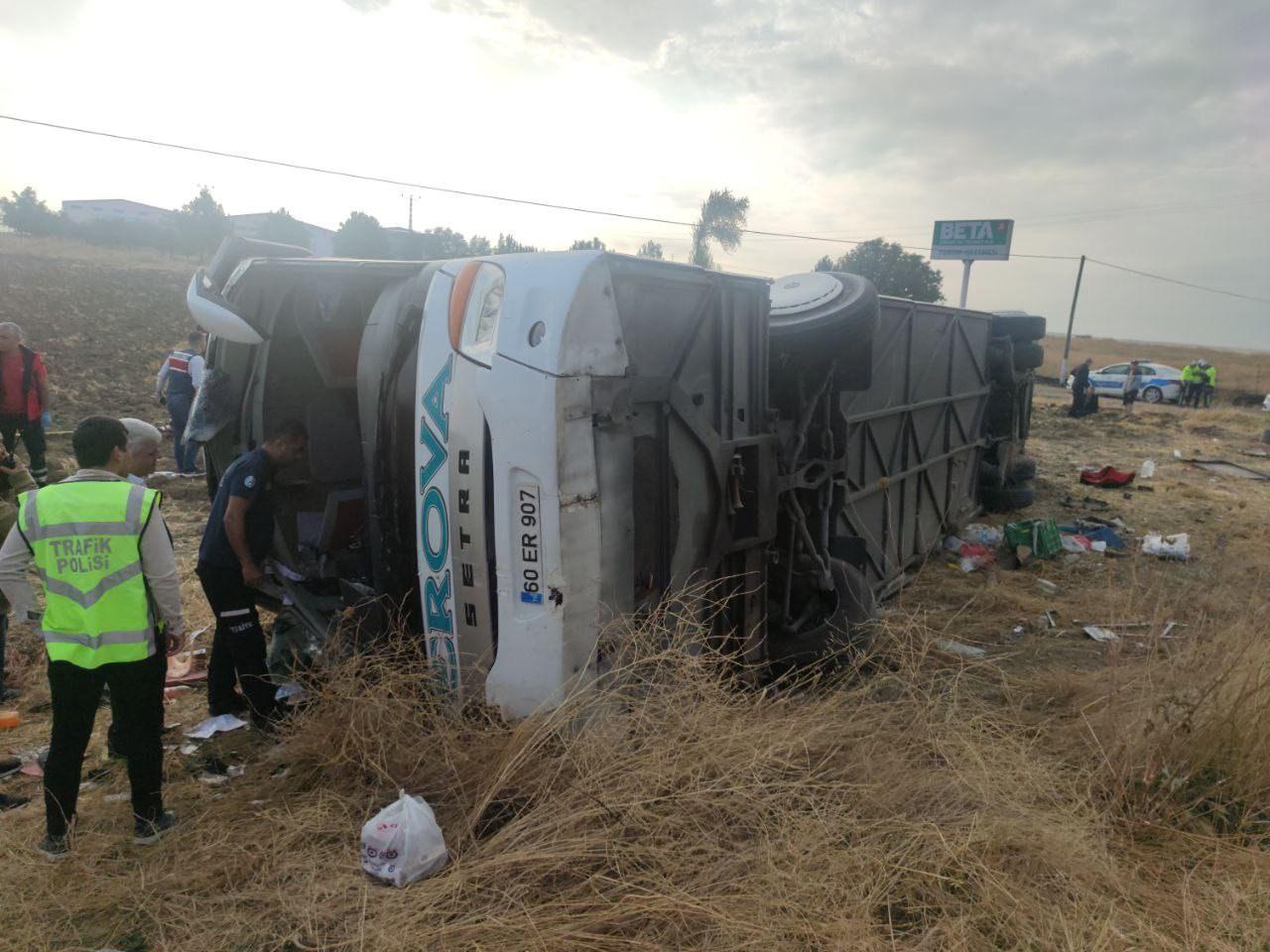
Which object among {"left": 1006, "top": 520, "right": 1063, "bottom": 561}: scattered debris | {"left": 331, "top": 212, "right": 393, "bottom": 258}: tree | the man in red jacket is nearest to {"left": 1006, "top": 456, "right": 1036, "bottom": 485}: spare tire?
{"left": 1006, "top": 520, "right": 1063, "bottom": 561}: scattered debris

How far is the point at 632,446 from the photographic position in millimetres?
2871

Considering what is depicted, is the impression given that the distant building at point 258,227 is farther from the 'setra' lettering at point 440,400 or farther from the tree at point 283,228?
the 'setra' lettering at point 440,400

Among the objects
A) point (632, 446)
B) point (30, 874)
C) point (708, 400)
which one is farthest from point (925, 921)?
point (30, 874)

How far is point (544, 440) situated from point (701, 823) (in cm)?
131

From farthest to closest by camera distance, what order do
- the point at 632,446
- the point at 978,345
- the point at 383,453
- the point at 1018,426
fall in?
the point at 1018,426 → the point at 978,345 → the point at 383,453 → the point at 632,446

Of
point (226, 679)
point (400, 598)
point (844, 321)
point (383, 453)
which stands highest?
point (844, 321)

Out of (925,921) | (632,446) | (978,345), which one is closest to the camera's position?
(925,921)

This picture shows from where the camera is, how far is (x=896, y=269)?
3581 cm

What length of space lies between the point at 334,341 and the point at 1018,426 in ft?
26.3

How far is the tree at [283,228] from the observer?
3914 centimetres

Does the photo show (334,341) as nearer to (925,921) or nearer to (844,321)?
(844,321)

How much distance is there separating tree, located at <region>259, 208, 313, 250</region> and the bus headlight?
39554 millimetres

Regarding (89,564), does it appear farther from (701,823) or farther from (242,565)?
(701,823)

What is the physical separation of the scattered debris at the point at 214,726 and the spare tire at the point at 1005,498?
7.99 meters
